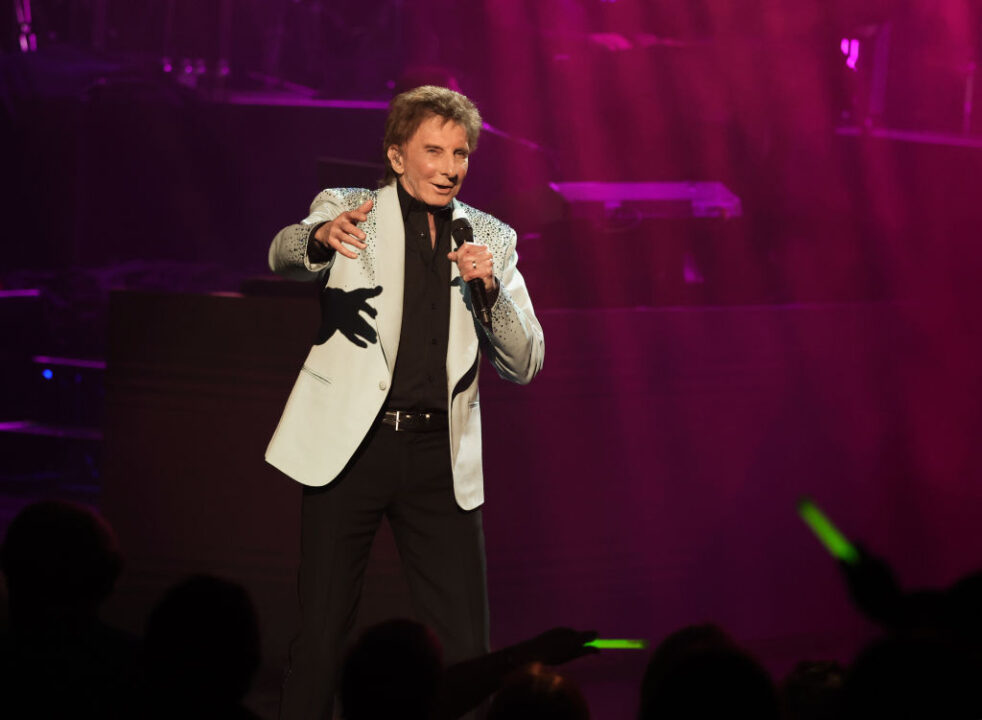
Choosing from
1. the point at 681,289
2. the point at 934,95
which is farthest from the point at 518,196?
the point at 934,95

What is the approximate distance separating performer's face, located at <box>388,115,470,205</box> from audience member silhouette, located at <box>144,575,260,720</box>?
1.30 m

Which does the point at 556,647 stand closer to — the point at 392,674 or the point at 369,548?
the point at 392,674

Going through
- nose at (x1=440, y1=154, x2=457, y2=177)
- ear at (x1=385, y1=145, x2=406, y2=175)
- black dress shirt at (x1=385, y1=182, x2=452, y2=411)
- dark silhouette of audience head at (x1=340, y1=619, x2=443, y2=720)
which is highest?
ear at (x1=385, y1=145, x2=406, y2=175)

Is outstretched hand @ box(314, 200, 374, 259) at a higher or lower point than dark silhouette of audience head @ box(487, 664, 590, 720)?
higher

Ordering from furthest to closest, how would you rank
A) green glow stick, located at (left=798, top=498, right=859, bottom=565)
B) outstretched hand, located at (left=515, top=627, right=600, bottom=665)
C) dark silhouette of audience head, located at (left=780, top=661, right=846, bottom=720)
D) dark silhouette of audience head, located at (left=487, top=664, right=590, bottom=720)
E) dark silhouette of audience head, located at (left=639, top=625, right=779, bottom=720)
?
green glow stick, located at (left=798, top=498, right=859, bottom=565), outstretched hand, located at (left=515, top=627, right=600, bottom=665), dark silhouette of audience head, located at (left=780, top=661, right=846, bottom=720), dark silhouette of audience head, located at (left=487, top=664, right=590, bottom=720), dark silhouette of audience head, located at (left=639, top=625, right=779, bottom=720)

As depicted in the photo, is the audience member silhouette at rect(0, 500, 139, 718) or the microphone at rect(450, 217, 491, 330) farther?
the microphone at rect(450, 217, 491, 330)

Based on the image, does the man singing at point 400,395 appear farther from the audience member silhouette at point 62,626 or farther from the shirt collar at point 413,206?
the audience member silhouette at point 62,626

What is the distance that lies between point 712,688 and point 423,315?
1.48 metres

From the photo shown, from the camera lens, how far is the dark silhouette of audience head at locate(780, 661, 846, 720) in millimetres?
2131

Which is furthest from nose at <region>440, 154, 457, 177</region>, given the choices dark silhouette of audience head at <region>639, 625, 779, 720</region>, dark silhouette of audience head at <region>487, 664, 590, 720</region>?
dark silhouette of audience head at <region>639, 625, 779, 720</region>

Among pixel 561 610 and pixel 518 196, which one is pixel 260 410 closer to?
pixel 561 610

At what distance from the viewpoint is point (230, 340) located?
418 cm

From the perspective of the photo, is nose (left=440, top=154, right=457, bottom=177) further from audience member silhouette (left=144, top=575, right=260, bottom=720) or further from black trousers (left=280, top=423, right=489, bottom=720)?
audience member silhouette (left=144, top=575, right=260, bottom=720)

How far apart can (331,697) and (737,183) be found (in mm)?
3261
